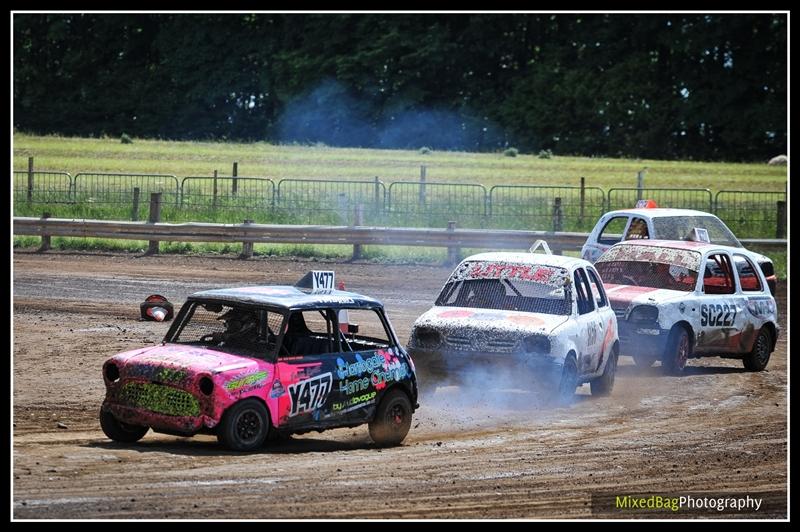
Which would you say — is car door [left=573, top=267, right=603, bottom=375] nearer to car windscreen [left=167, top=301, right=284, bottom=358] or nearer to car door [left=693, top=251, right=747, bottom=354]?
car door [left=693, top=251, right=747, bottom=354]

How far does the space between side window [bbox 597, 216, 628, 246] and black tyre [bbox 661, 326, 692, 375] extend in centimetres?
431

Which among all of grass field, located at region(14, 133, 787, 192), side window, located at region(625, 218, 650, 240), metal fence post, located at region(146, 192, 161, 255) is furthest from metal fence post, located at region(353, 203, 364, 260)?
grass field, located at region(14, 133, 787, 192)

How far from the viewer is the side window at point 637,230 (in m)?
21.6

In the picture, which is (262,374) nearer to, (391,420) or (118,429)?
(118,429)

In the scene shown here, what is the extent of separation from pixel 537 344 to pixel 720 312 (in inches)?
185

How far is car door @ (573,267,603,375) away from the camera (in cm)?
1452

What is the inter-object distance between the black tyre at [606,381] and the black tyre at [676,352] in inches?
65.0

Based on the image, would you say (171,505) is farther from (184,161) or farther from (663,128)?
(663,128)

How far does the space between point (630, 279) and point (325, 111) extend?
4709cm

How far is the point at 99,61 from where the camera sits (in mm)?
67312

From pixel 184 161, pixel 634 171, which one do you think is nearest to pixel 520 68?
pixel 634 171

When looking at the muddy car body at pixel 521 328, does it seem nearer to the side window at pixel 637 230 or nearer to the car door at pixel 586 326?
the car door at pixel 586 326

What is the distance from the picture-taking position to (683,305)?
17062mm

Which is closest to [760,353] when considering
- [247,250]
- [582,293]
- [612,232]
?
[582,293]
